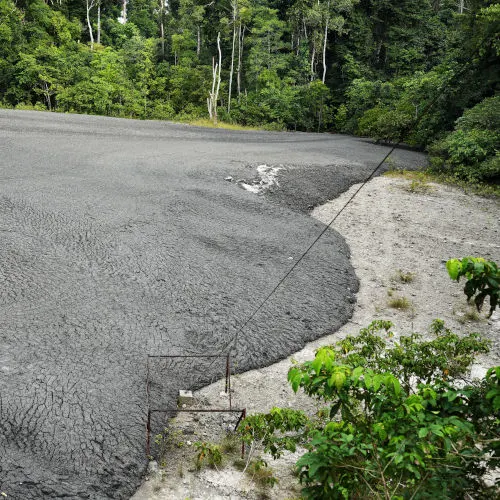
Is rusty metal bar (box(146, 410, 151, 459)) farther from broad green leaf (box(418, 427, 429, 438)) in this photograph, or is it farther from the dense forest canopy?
the dense forest canopy

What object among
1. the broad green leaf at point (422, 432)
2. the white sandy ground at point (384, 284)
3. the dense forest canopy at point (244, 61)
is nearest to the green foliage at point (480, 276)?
the broad green leaf at point (422, 432)

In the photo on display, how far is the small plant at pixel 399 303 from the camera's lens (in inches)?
224

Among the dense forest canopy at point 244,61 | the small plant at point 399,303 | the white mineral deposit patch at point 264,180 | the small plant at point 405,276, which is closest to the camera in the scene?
the small plant at point 399,303

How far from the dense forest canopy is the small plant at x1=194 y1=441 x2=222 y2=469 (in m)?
15.3

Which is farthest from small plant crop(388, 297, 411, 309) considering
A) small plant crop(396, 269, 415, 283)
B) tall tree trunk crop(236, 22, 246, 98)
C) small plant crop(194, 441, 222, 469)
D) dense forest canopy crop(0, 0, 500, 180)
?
tall tree trunk crop(236, 22, 246, 98)

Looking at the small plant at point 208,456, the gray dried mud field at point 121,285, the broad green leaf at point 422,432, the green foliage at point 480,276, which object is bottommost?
the small plant at point 208,456

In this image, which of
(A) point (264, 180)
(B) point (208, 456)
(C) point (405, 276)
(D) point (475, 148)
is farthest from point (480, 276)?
(D) point (475, 148)

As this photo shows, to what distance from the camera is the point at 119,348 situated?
3809mm

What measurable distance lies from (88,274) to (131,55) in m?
22.1

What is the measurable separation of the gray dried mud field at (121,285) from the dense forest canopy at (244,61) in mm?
11005

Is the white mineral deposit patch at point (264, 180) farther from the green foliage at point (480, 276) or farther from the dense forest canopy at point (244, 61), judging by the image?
the dense forest canopy at point (244, 61)

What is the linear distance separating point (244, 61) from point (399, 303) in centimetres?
2481

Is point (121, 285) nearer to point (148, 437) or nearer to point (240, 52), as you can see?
point (148, 437)

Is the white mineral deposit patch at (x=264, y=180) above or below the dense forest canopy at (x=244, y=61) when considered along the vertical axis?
below
